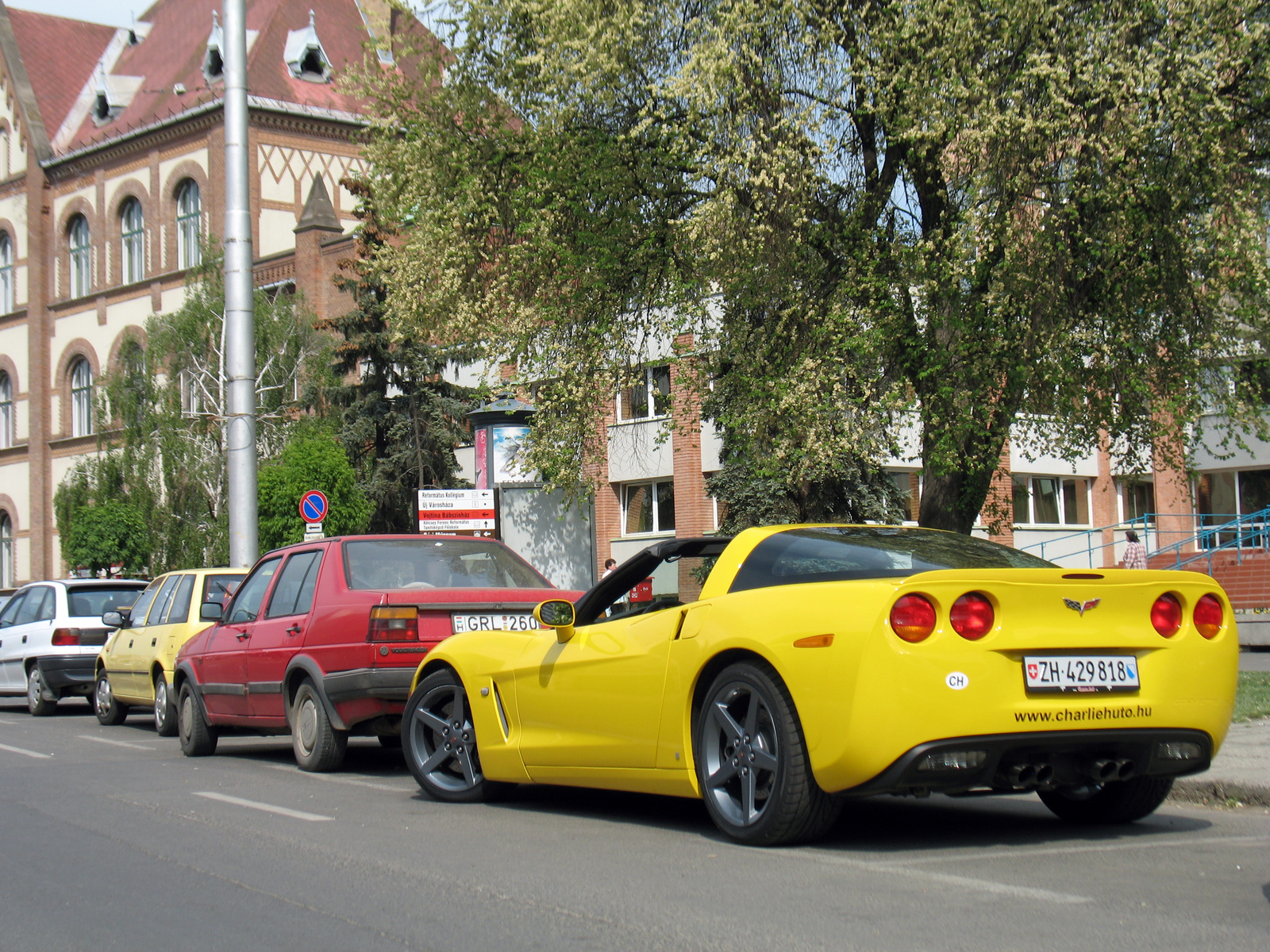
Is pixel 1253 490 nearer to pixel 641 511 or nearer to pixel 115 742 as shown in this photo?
pixel 641 511

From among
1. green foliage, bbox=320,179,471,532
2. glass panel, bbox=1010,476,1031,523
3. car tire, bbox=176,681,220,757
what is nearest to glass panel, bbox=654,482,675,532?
green foliage, bbox=320,179,471,532

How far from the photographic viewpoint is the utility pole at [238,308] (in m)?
19.1

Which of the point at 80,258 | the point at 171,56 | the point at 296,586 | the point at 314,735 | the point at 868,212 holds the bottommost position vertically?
the point at 314,735

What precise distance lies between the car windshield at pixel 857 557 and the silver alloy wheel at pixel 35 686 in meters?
13.0

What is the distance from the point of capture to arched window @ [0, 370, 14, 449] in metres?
57.7

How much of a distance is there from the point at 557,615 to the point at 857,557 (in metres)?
1.65

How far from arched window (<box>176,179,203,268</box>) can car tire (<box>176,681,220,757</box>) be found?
40391 mm

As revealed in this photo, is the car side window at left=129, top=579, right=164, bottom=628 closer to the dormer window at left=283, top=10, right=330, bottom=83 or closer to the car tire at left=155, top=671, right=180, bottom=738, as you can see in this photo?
the car tire at left=155, top=671, right=180, bottom=738

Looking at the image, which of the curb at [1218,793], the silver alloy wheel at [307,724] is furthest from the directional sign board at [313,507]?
the curb at [1218,793]

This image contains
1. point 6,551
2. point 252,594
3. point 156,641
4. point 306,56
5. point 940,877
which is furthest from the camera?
point 6,551

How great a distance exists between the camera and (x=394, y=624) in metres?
9.48

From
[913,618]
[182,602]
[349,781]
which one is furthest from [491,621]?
[182,602]

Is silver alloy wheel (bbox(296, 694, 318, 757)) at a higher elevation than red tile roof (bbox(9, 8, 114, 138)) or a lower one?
lower

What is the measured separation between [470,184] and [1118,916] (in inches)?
502
